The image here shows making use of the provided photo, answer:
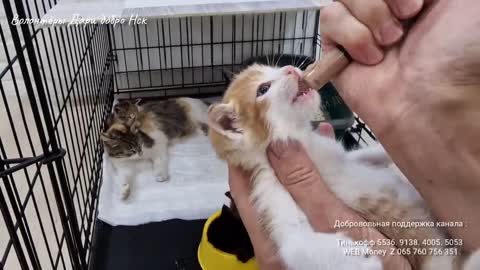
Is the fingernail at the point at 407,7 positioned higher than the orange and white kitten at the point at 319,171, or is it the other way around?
the fingernail at the point at 407,7

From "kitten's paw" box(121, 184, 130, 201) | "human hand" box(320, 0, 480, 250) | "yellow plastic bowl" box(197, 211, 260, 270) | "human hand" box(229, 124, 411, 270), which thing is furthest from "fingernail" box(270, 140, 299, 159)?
"kitten's paw" box(121, 184, 130, 201)

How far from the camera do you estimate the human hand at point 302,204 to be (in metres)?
0.82

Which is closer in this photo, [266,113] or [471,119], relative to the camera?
[471,119]

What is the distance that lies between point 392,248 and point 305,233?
0.55ft

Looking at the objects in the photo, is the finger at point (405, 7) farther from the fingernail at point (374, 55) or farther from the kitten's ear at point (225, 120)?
the kitten's ear at point (225, 120)

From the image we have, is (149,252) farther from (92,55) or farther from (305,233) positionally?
(92,55)

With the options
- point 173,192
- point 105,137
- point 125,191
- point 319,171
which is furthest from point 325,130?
point 105,137

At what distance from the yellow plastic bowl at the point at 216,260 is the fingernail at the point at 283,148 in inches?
18.6

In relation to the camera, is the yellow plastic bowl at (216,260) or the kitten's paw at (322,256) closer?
the kitten's paw at (322,256)

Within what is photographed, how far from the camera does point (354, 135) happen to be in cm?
188

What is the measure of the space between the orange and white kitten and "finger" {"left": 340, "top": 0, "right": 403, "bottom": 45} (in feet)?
1.00

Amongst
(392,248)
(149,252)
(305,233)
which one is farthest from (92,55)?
(392,248)

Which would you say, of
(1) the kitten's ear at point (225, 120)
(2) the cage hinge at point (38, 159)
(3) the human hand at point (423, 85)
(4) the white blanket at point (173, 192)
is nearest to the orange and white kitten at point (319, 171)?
(1) the kitten's ear at point (225, 120)

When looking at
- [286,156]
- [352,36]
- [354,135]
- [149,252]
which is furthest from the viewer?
[354,135]
